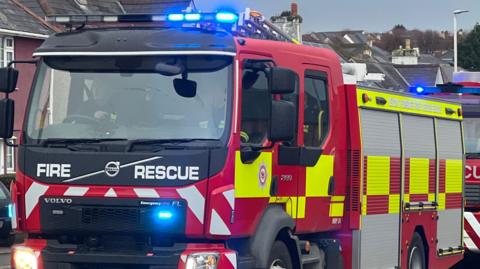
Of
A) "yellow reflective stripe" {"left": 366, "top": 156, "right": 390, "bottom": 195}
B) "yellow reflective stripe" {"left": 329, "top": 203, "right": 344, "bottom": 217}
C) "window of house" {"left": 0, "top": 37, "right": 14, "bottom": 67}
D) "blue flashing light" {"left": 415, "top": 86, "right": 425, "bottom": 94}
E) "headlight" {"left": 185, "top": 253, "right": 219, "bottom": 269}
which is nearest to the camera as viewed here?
"headlight" {"left": 185, "top": 253, "right": 219, "bottom": 269}

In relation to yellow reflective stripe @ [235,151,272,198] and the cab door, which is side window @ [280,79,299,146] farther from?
yellow reflective stripe @ [235,151,272,198]

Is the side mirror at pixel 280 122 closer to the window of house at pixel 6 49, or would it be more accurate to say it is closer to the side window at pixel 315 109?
the side window at pixel 315 109

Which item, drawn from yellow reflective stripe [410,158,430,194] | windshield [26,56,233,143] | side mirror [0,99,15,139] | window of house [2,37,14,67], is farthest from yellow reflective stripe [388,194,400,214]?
window of house [2,37,14,67]

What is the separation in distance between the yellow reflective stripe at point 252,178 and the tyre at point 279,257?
0.49 metres

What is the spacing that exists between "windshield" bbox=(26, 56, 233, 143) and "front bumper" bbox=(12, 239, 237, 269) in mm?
890

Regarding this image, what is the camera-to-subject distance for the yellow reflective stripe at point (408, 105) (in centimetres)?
969

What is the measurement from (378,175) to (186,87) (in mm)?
3200

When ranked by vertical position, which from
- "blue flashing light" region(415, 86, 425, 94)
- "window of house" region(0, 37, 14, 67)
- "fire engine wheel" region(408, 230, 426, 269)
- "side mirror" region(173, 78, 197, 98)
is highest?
"window of house" region(0, 37, 14, 67)

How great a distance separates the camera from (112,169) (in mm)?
7266

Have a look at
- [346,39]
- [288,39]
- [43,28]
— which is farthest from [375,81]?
[346,39]

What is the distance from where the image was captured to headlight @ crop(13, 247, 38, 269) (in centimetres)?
743

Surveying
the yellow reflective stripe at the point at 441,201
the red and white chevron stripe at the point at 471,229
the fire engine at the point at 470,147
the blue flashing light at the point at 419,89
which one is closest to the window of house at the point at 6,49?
the fire engine at the point at 470,147

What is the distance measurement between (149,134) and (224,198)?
819 mm

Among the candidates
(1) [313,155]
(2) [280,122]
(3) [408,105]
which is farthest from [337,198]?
(3) [408,105]
